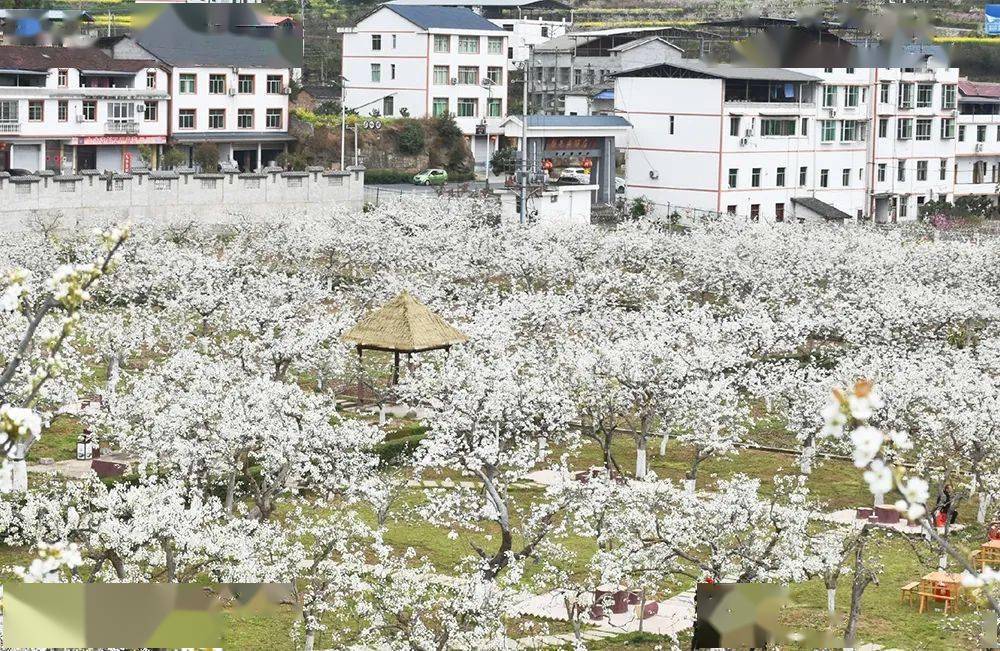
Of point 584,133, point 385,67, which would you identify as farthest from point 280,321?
point 385,67

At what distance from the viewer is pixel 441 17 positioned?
97688 millimetres

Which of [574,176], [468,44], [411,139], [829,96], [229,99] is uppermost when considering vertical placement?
[468,44]

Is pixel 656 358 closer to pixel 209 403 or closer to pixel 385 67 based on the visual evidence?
pixel 209 403

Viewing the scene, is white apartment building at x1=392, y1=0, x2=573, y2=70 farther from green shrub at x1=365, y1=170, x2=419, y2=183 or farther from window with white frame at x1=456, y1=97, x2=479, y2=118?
green shrub at x1=365, y1=170, x2=419, y2=183

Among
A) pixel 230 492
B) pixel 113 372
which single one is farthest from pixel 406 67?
pixel 230 492

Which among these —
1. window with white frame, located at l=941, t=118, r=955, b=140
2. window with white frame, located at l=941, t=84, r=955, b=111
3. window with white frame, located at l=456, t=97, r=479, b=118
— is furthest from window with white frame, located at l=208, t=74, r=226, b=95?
window with white frame, located at l=941, t=118, r=955, b=140

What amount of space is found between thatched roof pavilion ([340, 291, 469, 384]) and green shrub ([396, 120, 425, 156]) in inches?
1840

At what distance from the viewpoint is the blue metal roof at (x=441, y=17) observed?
314 feet

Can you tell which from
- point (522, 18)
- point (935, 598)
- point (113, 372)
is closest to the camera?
point (935, 598)

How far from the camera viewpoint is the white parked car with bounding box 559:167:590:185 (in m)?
80.4

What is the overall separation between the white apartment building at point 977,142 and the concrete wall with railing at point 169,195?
35.6 m

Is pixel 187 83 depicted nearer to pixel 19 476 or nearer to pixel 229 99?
pixel 229 99

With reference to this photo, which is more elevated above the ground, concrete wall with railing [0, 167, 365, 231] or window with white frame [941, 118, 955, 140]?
window with white frame [941, 118, 955, 140]

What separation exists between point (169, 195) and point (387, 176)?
18.8m
